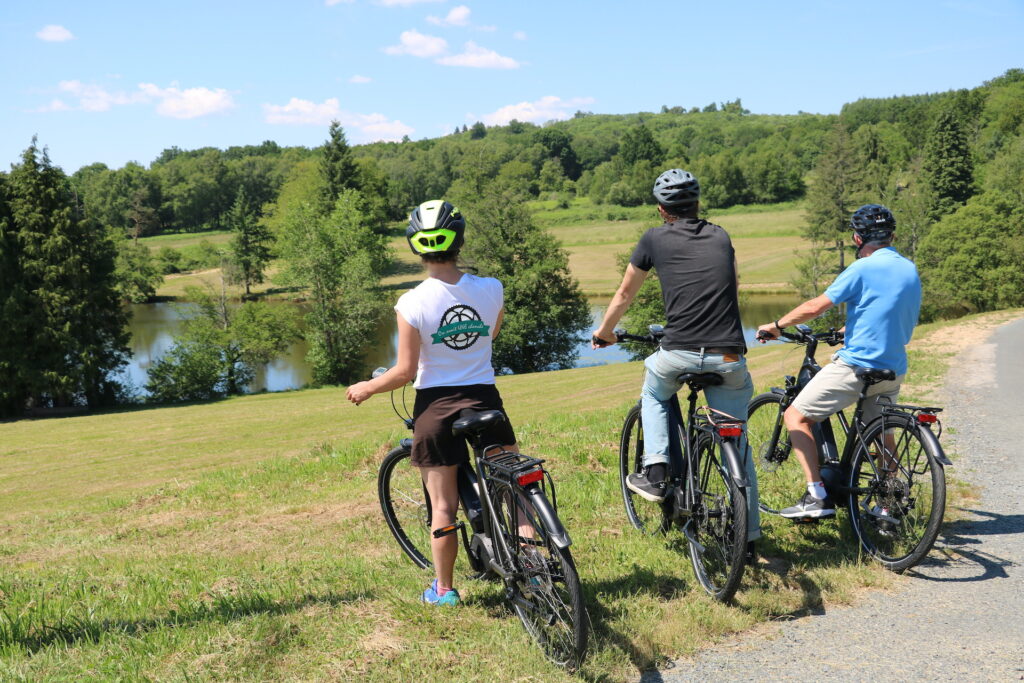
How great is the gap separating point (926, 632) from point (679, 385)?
179 cm

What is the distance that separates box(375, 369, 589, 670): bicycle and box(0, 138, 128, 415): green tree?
4059cm

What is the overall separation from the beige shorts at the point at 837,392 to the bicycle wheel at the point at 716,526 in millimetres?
1001

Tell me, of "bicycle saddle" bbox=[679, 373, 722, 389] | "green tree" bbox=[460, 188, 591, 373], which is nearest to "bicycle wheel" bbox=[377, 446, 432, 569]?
"bicycle saddle" bbox=[679, 373, 722, 389]

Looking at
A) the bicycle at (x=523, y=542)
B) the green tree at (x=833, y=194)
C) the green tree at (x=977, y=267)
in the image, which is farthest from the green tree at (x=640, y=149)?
the bicycle at (x=523, y=542)

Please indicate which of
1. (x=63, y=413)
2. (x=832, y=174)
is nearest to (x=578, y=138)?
(x=832, y=174)

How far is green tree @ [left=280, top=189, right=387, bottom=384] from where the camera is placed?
48.9 meters

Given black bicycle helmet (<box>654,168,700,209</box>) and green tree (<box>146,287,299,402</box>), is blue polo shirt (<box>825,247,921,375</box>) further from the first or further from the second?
green tree (<box>146,287,299,402</box>)

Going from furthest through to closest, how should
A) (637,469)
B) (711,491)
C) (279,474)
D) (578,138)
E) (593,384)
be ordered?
(578,138) < (593,384) < (279,474) < (637,469) < (711,491)

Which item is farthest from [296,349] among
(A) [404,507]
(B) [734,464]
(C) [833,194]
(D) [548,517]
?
(D) [548,517]

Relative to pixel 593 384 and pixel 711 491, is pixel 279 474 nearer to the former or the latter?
pixel 711 491

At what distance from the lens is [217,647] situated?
3.64 m

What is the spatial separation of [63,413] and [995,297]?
58.0 m

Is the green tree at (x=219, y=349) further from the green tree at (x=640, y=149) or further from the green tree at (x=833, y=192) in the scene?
the green tree at (x=640, y=149)

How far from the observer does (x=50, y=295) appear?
38406 millimetres
